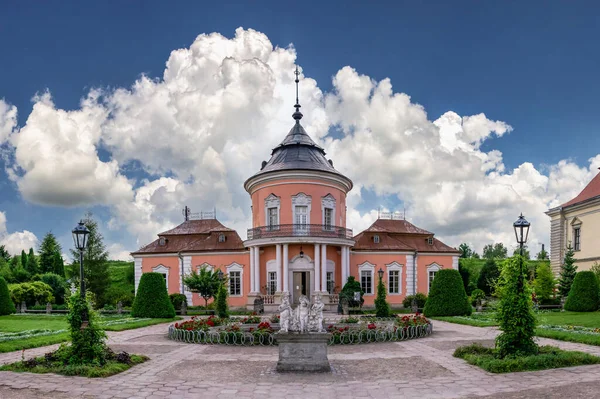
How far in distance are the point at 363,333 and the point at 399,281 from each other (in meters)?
20.2

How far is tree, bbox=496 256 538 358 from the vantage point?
10.4 m

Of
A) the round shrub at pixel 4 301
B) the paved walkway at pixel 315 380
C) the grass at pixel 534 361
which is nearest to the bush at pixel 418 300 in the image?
the paved walkway at pixel 315 380

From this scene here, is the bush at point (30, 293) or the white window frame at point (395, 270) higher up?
the white window frame at point (395, 270)

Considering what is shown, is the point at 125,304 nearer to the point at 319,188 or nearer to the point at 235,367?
the point at 319,188

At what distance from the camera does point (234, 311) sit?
31.3 metres

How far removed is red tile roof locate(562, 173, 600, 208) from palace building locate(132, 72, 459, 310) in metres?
9.18

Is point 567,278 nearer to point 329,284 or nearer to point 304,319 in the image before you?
point 329,284

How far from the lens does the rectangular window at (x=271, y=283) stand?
103 ft

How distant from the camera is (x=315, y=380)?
30.2ft

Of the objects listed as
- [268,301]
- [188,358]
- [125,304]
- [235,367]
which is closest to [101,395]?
[235,367]

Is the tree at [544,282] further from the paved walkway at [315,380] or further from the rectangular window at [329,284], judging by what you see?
the paved walkway at [315,380]

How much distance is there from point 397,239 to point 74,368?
29074 mm

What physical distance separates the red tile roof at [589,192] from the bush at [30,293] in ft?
127

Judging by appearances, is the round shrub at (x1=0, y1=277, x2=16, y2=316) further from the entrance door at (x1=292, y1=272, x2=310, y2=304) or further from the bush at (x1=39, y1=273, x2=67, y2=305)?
the entrance door at (x1=292, y1=272, x2=310, y2=304)
